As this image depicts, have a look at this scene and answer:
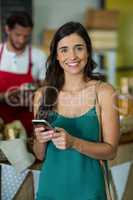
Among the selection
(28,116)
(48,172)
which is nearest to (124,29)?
(28,116)

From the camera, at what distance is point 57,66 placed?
5.05 ft

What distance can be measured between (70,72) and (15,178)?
0.64 meters

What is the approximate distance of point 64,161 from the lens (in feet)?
4.60

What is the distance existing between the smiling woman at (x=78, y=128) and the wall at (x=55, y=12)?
311cm

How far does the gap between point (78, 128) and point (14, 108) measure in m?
1.17

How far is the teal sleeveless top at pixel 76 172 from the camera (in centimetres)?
139

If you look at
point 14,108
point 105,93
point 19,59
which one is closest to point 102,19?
point 19,59

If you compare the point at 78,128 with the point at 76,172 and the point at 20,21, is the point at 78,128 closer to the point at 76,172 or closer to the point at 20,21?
the point at 76,172

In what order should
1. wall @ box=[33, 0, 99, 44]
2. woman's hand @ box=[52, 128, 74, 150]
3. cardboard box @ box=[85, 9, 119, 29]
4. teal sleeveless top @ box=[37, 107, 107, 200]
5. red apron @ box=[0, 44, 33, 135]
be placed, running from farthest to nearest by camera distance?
wall @ box=[33, 0, 99, 44] → cardboard box @ box=[85, 9, 119, 29] → red apron @ box=[0, 44, 33, 135] → teal sleeveless top @ box=[37, 107, 107, 200] → woman's hand @ box=[52, 128, 74, 150]

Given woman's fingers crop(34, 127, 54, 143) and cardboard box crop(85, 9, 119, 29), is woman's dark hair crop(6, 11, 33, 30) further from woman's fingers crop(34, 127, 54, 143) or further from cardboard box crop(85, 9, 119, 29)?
cardboard box crop(85, 9, 119, 29)

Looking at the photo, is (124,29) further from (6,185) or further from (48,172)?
(48,172)

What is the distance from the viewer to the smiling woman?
1.39 m

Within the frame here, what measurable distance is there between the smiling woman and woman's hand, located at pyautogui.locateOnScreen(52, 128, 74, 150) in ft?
0.09

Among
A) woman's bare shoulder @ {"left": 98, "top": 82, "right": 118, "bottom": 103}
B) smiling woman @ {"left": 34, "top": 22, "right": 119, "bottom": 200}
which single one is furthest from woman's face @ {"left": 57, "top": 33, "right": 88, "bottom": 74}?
woman's bare shoulder @ {"left": 98, "top": 82, "right": 118, "bottom": 103}
